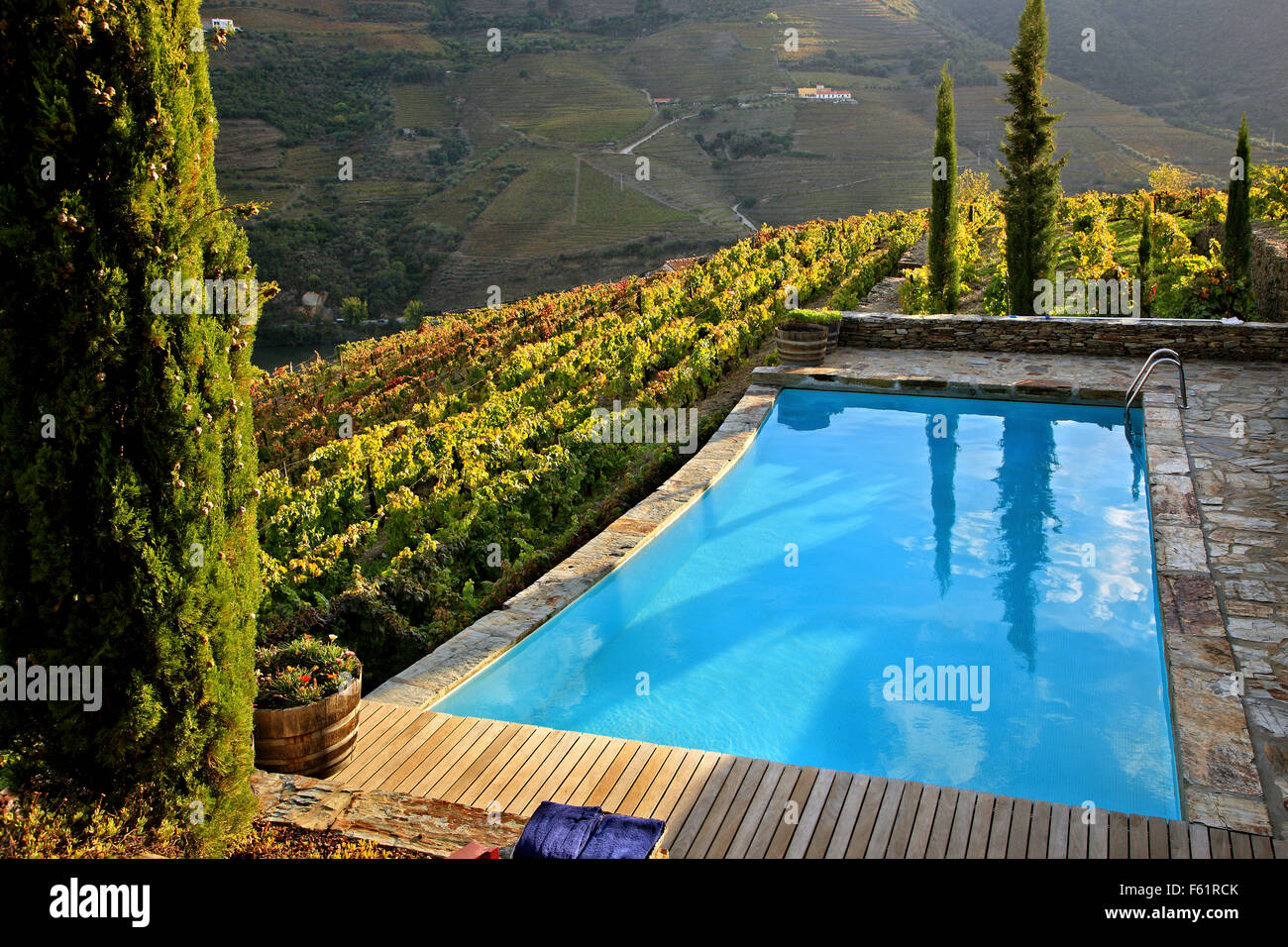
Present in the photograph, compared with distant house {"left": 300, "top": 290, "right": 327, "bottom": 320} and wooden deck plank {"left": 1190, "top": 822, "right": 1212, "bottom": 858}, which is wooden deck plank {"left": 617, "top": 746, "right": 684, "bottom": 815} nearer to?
wooden deck plank {"left": 1190, "top": 822, "right": 1212, "bottom": 858}

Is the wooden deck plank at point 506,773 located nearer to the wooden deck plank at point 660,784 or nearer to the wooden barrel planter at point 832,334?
the wooden deck plank at point 660,784

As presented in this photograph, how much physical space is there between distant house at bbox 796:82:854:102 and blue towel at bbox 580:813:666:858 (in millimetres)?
82485

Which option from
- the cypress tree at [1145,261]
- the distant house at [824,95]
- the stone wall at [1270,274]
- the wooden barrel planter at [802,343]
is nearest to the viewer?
the wooden barrel planter at [802,343]

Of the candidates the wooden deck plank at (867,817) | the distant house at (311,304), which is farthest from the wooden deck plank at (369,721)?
the distant house at (311,304)

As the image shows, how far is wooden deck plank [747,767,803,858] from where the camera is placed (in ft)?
12.1

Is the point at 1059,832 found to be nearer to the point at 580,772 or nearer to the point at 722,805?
the point at 722,805

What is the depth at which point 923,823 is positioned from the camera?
3.79 meters

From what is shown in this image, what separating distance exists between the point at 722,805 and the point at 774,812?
0.22 m

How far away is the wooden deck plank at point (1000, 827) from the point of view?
3621mm

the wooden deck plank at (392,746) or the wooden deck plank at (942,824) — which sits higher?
the wooden deck plank at (392,746)

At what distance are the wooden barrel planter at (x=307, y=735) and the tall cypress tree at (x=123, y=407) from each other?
1.78 ft

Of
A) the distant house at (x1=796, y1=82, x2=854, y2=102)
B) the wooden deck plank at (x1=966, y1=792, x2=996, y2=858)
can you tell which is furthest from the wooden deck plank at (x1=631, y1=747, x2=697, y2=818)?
the distant house at (x1=796, y1=82, x2=854, y2=102)

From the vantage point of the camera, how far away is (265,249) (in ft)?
181
